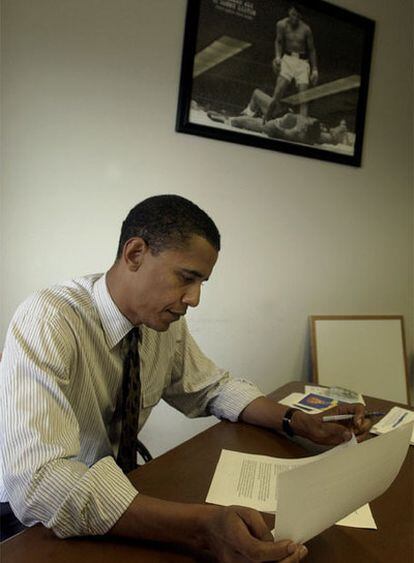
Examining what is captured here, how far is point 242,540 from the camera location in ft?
2.12

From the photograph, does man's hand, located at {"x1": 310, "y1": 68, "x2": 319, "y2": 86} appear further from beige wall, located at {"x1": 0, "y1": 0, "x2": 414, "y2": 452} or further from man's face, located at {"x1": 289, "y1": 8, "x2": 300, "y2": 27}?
beige wall, located at {"x1": 0, "y1": 0, "x2": 414, "y2": 452}

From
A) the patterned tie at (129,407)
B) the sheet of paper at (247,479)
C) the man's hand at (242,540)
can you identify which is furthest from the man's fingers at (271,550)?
the patterned tie at (129,407)

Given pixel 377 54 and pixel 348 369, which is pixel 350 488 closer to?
pixel 348 369

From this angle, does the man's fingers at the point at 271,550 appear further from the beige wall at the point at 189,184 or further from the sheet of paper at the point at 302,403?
the beige wall at the point at 189,184

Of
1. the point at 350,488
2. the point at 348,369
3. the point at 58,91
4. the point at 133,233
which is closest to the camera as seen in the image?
the point at 350,488

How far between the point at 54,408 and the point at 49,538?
0.21 m

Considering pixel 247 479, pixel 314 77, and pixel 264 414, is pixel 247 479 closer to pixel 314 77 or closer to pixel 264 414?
pixel 264 414

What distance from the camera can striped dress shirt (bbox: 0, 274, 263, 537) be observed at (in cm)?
72

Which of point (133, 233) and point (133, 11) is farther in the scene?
point (133, 11)

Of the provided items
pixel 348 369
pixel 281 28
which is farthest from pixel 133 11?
pixel 348 369

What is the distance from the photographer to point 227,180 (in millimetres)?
2098

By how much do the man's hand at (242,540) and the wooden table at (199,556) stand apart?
5 centimetres

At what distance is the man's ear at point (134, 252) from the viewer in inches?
40.5

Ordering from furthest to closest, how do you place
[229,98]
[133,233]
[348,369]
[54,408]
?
[348,369] → [229,98] → [133,233] → [54,408]
